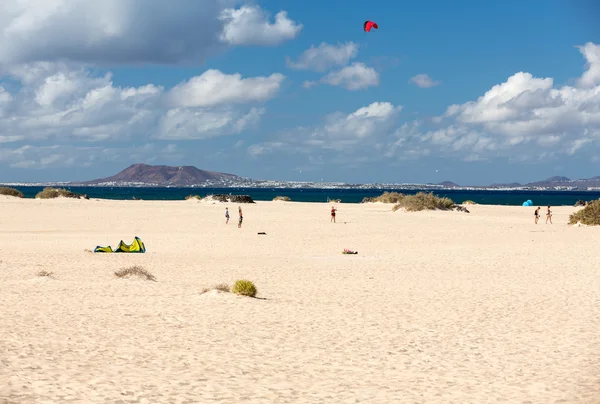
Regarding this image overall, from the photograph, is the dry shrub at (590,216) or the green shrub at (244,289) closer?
the green shrub at (244,289)

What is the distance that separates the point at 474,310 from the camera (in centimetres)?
1521

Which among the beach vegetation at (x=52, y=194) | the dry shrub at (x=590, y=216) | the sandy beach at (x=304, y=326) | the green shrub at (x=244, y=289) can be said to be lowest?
the sandy beach at (x=304, y=326)

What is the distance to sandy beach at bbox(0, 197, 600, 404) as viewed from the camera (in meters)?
8.77

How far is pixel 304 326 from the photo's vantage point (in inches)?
519

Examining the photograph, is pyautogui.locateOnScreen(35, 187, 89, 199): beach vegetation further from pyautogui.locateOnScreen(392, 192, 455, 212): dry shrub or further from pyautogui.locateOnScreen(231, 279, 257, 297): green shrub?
pyautogui.locateOnScreen(231, 279, 257, 297): green shrub

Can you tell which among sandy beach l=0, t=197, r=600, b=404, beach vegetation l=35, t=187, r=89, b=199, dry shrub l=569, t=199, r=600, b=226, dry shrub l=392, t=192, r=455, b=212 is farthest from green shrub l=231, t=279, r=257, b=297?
beach vegetation l=35, t=187, r=89, b=199

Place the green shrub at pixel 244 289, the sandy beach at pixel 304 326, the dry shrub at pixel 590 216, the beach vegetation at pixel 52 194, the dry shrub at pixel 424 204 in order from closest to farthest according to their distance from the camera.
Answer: the sandy beach at pixel 304 326 → the green shrub at pixel 244 289 → the dry shrub at pixel 590 216 → the dry shrub at pixel 424 204 → the beach vegetation at pixel 52 194

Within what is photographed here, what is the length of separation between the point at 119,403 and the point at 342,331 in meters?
5.90

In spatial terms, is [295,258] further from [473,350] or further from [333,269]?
[473,350]

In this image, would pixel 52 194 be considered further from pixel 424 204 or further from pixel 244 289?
pixel 244 289

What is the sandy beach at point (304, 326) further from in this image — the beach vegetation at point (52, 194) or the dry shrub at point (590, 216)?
the beach vegetation at point (52, 194)

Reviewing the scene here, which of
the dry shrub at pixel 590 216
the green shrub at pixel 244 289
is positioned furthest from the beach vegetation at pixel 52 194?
the green shrub at pixel 244 289

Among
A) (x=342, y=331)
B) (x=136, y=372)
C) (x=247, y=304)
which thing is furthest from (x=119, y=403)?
(x=247, y=304)

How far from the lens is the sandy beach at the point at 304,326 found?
8.77 metres
